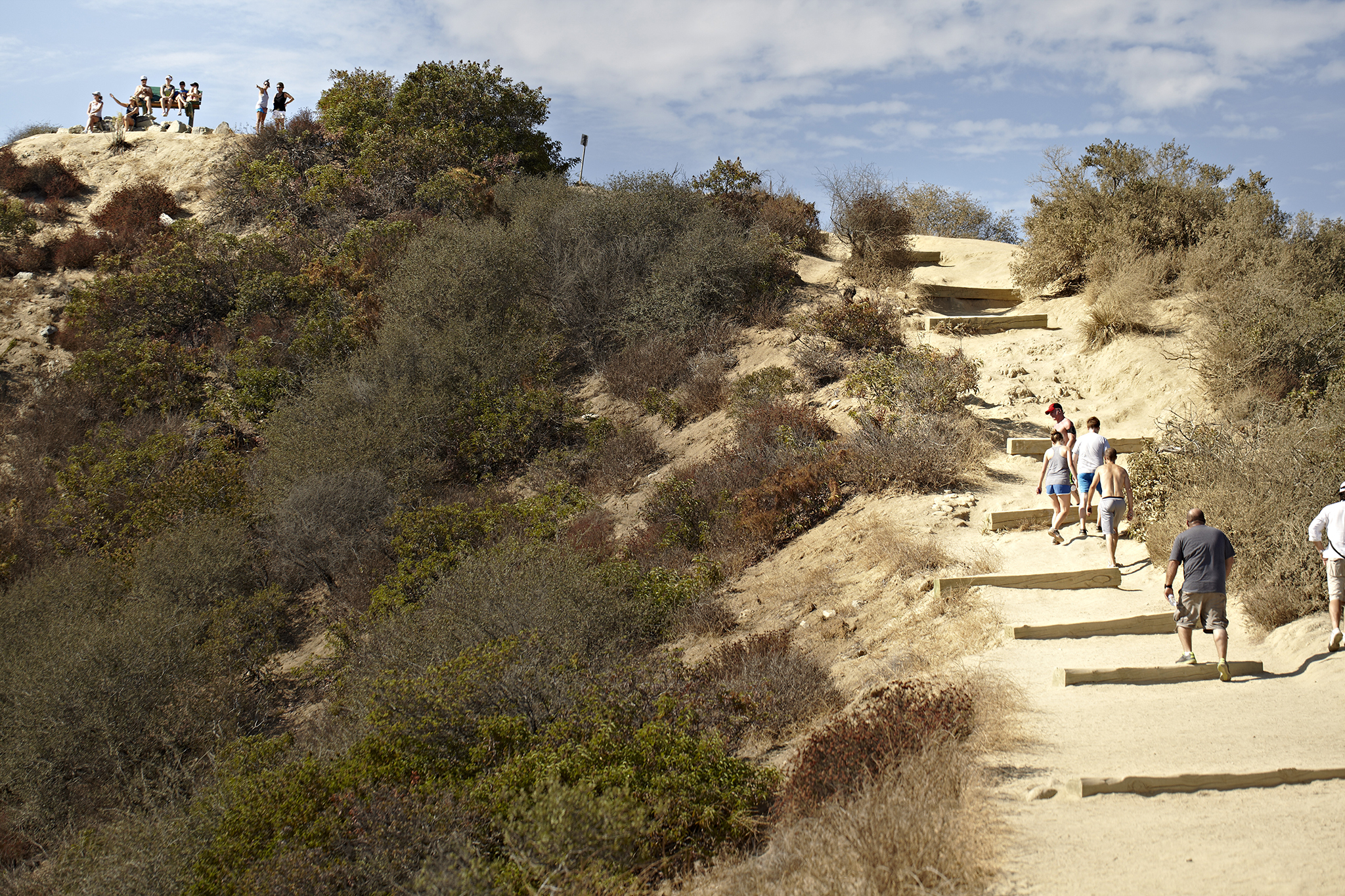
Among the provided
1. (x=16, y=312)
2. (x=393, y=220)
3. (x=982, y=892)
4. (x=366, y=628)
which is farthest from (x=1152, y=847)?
(x=16, y=312)

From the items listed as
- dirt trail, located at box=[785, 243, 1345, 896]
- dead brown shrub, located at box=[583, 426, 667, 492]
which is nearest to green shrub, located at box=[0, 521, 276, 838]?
dead brown shrub, located at box=[583, 426, 667, 492]

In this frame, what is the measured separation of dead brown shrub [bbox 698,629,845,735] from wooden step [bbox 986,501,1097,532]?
3567mm

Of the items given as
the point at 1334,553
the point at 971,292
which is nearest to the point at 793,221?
the point at 971,292

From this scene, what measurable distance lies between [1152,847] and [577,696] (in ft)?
13.7

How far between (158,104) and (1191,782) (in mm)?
41021

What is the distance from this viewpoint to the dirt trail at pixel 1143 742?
4.29m

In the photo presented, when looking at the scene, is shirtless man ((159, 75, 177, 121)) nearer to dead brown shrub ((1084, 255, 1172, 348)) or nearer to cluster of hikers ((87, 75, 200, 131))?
cluster of hikers ((87, 75, 200, 131))

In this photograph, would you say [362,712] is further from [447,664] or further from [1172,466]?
[1172,466]

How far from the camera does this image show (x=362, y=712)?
24.5 ft

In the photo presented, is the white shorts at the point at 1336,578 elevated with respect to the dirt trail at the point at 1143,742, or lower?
elevated

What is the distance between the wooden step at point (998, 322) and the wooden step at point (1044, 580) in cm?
852

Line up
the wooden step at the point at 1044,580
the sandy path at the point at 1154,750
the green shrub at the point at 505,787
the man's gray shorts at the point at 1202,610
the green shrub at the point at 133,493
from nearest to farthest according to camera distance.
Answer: the sandy path at the point at 1154,750 < the green shrub at the point at 505,787 < the man's gray shorts at the point at 1202,610 < the wooden step at the point at 1044,580 < the green shrub at the point at 133,493

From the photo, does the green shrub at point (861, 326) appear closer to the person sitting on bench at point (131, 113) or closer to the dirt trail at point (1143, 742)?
the dirt trail at point (1143, 742)

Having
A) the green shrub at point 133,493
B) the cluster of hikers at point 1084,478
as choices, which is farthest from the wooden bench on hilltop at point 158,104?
the cluster of hikers at point 1084,478
